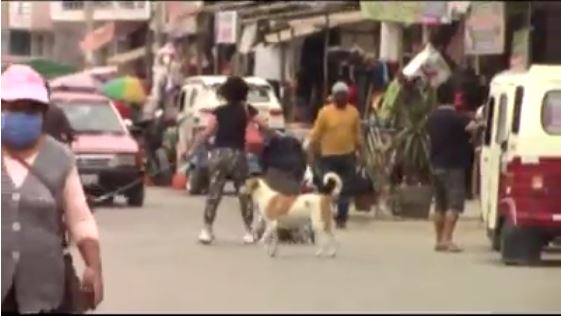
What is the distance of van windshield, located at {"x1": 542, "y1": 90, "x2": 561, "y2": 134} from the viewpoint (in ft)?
57.5

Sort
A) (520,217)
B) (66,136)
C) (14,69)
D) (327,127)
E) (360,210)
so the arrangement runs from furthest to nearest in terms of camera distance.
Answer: (360,210) → (327,127) → (520,217) → (66,136) → (14,69)

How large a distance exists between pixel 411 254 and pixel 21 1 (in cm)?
5291

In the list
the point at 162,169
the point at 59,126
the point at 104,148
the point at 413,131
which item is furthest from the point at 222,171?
the point at 162,169

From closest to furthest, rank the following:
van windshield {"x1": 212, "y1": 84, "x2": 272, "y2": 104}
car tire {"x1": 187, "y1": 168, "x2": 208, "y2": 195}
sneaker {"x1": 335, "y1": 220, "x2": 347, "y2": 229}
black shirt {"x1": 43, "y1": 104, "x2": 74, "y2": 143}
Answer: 1. black shirt {"x1": 43, "y1": 104, "x2": 74, "y2": 143}
2. sneaker {"x1": 335, "y1": 220, "x2": 347, "y2": 229}
3. car tire {"x1": 187, "y1": 168, "x2": 208, "y2": 195}
4. van windshield {"x1": 212, "y1": 84, "x2": 272, "y2": 104}

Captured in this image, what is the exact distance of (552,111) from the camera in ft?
57.8

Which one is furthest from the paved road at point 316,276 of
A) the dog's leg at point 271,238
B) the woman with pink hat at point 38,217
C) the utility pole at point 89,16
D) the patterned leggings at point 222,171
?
the utility pole at point 89,16

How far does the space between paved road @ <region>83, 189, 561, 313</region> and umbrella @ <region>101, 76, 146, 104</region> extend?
814 inches

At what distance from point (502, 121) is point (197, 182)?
12.1 meters

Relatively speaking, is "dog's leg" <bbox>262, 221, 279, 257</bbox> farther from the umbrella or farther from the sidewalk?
the umbrella

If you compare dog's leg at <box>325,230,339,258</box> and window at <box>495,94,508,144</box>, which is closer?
window at <box>495,94,508,144</box>

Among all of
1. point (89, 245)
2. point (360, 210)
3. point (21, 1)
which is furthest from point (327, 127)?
point (21, 1)

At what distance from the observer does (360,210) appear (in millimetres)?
24672

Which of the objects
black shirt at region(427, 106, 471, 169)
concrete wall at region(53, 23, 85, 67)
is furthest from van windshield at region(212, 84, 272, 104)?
concrete wall at region(53, 23, 85, 67)

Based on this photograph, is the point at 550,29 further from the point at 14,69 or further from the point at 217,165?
the point at 14,69
